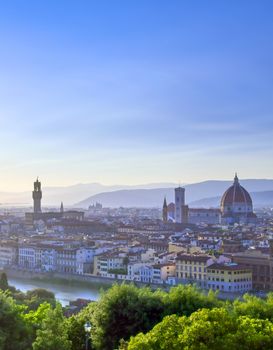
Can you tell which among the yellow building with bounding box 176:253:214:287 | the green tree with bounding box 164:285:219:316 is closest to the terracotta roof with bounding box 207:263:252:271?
the yellow building with bounding box 176:253:214:287

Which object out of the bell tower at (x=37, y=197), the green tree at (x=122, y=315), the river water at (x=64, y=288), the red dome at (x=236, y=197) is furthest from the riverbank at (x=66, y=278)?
the red dome at (x=236, y=197)

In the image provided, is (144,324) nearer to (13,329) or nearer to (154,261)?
(13,329)

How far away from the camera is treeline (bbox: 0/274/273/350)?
6797mm

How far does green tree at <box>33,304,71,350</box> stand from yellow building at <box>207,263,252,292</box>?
48.1 feet

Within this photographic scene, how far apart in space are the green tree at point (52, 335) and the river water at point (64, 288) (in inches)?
462

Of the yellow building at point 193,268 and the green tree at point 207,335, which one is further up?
the green tree at point 207,335

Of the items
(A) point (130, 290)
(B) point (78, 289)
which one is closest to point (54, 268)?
(B) point (78, 289)

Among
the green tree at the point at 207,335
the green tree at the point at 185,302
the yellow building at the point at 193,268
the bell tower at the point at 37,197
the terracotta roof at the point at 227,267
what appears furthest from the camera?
the bell tower at the point at 37,197

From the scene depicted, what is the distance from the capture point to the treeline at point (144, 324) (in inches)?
268

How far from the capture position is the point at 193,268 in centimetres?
2480

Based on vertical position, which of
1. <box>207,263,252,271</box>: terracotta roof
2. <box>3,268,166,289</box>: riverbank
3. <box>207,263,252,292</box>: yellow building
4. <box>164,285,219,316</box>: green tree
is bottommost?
<box>3,268,166,289</box>: riverbank

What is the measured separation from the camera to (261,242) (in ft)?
113

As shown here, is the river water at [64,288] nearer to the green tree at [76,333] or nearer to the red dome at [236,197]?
the green tree at [76,333]

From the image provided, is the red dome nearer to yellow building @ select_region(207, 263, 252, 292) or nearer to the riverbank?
the riverbank
